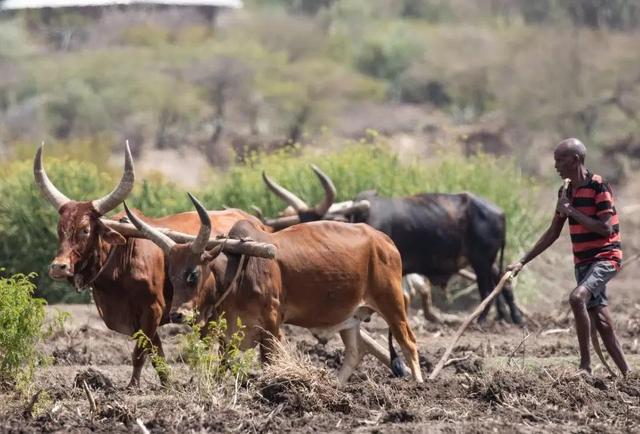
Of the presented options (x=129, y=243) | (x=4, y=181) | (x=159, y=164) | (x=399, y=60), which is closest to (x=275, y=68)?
(x=399, y=60)

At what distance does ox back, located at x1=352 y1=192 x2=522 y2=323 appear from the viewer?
15945mm

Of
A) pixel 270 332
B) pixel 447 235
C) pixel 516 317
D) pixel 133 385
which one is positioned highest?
pixel 270 332

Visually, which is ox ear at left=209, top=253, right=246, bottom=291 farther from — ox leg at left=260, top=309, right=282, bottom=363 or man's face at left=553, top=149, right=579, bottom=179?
man's face at left=553, top=149, right=579, bottom=179

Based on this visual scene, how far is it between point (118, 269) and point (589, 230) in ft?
11.1

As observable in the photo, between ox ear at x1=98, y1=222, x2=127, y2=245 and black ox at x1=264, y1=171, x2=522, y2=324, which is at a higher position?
ox ear at x1=98, y1=222, x2=127, y2=245

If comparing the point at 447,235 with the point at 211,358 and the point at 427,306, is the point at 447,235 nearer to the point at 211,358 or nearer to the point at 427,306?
the point at 427,306

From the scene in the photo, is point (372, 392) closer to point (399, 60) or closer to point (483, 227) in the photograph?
point (483, 227)

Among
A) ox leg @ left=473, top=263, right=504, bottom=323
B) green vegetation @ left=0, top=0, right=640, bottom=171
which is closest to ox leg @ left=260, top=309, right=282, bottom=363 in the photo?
ox leg @ left=473, top=263, right=504, bottom=323

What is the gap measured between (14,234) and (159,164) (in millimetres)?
18436

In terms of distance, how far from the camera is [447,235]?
16.1 metres

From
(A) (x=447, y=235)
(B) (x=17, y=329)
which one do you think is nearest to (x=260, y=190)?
(A) (x=447, y=235)

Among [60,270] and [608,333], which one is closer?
[608,333]

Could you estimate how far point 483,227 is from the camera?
16.2 m

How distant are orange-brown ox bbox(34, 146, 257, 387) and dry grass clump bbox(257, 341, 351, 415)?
1.82 metres
